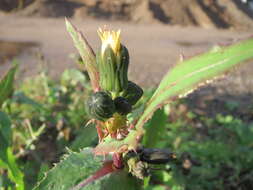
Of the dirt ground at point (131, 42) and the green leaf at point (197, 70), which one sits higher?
the green leaf at point (197, 70)

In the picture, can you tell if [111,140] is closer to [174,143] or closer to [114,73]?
[114,73]

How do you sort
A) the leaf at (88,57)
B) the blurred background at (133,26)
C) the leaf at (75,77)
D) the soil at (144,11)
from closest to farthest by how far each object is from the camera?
the leaf at (88,57), the leaf at (75,77), the blurred background at (133,26), the soil at (144,11)

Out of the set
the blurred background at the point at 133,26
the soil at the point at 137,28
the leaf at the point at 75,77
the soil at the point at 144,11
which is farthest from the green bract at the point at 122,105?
the soil at the point at 144,11

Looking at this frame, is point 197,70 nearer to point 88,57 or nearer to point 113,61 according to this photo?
point 113,61

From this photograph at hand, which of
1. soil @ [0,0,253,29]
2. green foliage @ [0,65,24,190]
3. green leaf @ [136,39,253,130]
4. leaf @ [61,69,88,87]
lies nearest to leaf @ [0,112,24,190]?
green foliage @ [0,65,24,190]

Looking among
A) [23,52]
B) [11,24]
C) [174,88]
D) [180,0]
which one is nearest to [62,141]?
[174,88]

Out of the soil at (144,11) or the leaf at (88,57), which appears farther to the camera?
the soil at (144,11)

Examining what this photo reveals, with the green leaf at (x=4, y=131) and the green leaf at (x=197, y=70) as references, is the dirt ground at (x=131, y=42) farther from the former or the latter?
the green leaf at (x=197, y=70)

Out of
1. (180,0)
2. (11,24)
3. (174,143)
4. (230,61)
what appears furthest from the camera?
(180,0)

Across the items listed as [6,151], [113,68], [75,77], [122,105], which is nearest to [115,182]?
[122,105]
